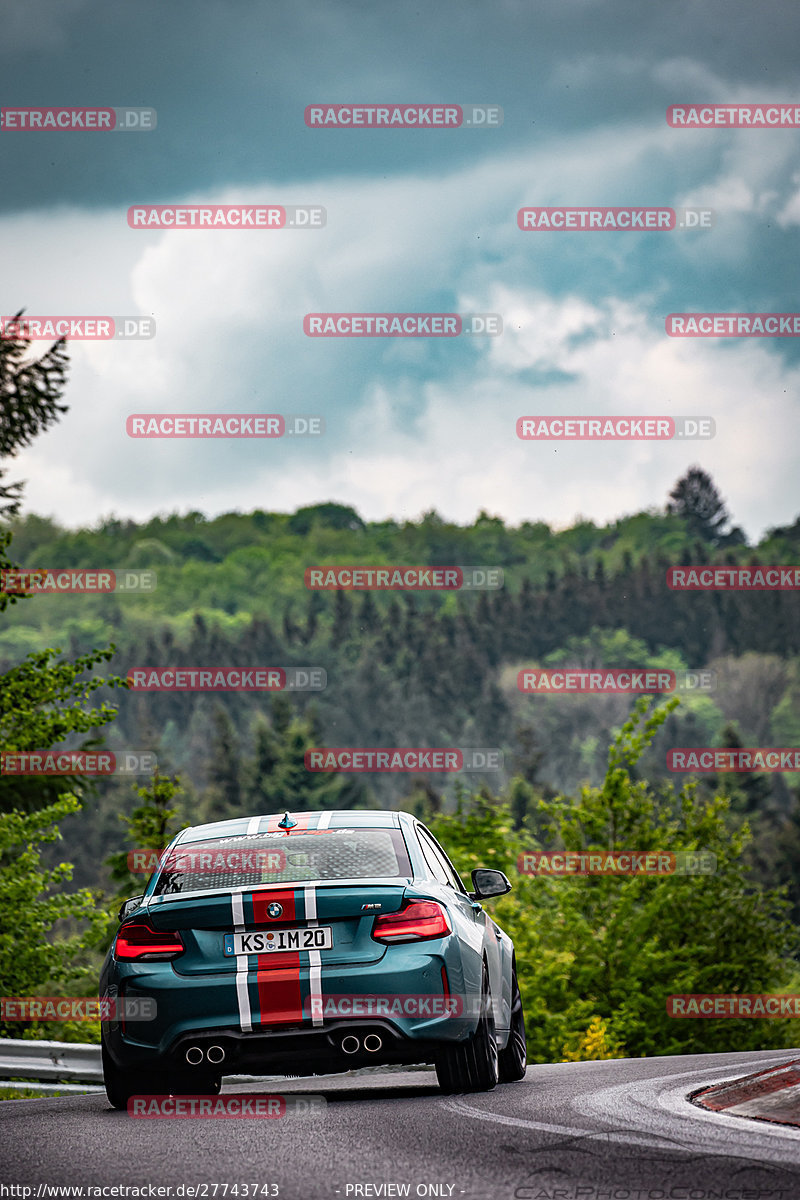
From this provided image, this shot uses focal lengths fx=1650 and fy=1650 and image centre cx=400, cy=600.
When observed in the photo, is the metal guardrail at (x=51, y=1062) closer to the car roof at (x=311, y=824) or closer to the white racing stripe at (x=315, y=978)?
the car roof at (x=311, y=824)

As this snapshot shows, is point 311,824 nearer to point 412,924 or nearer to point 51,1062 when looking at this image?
point 412,924

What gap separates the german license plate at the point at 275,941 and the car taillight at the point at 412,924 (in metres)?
0.27

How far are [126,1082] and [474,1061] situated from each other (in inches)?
68.1

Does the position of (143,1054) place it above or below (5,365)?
below

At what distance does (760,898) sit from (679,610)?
524 feet

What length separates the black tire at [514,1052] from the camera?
994 centimetres

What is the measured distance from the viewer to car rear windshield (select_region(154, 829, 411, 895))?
8008 millimetres

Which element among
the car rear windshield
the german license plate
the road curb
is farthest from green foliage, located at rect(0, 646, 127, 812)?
the road curb

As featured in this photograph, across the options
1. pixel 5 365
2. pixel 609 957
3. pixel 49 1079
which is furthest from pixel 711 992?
pixel 49 1079

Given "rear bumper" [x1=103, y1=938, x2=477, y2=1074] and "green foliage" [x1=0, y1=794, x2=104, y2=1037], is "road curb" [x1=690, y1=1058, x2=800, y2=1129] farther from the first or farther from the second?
"green foliage" [x1=0, y1=794, x2=104, y2=1037]

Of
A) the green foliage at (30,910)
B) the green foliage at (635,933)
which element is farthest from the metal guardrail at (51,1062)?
the green foliage at (635,933)

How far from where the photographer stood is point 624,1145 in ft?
20.1

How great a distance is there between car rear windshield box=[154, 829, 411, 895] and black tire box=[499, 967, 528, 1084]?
2.13m

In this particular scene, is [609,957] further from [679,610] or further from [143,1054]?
[679,610]
